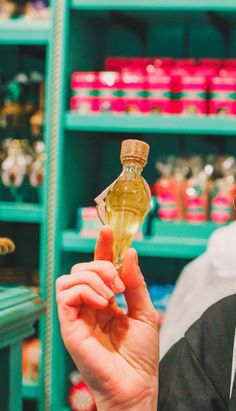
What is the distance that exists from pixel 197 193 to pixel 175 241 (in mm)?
197

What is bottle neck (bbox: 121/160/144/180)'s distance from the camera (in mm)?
1009

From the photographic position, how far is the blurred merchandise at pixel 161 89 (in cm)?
303

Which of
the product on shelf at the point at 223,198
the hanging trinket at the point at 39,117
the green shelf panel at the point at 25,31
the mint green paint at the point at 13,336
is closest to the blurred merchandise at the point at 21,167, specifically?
the hanging trinket at the point at 39,117

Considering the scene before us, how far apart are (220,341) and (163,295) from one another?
193 centimetres

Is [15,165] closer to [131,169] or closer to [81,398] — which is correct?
[81,398]

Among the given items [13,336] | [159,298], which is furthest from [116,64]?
[13,336]

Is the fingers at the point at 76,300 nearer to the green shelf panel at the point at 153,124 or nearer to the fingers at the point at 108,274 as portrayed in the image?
the fingers at the point at 108,274

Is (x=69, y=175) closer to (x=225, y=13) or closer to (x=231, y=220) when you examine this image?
(x=231, y=220)

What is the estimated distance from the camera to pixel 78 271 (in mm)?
1054

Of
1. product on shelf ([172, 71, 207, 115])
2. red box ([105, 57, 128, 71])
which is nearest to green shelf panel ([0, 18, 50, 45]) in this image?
red box ([105, 57, 128, 71])

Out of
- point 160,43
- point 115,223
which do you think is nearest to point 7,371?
point 115,223

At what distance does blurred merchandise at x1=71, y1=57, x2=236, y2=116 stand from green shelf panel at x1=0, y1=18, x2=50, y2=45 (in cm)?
19

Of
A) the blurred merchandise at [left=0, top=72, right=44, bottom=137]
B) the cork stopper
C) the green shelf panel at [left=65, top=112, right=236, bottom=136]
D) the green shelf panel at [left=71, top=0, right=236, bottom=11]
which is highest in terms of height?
the green shelf panel at [left=71, top=0, right=236, bottom=11]

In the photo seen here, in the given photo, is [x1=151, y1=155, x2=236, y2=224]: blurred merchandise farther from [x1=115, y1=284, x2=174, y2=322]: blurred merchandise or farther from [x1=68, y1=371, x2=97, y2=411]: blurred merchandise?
[x1=68, y1=371, x2=97, y2=411]: blurred merchandise
